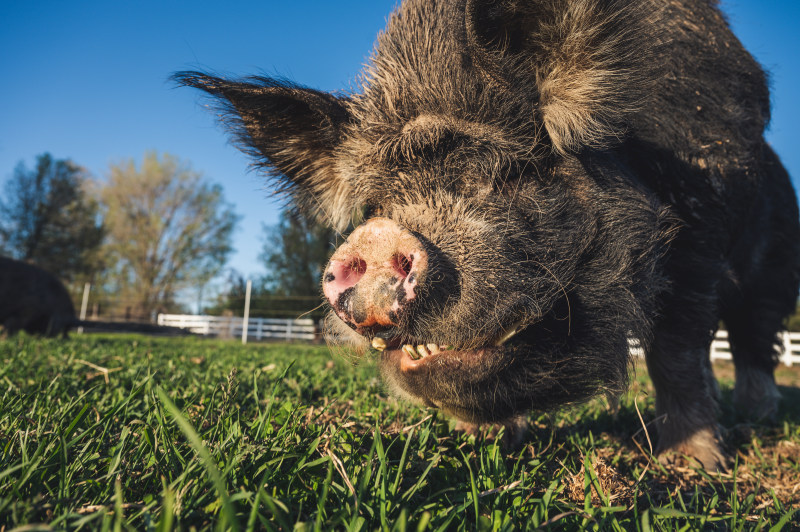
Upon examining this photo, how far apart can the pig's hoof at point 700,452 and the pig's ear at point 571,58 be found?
5.55 feet

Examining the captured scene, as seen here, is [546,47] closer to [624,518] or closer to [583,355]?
[583,355]

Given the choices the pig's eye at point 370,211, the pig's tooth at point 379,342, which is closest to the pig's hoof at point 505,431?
the pig's tooth at point 379,342

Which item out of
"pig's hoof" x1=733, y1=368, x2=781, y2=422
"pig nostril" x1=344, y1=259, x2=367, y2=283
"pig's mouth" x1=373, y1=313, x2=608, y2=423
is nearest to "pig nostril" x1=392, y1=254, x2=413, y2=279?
"pig nostril" x1=344, y1=259, x2=367, y2=283

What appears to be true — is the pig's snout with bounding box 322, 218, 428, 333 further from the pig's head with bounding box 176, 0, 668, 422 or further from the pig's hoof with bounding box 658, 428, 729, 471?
the pig's hoof with bounding box 658, 428, 729, 471

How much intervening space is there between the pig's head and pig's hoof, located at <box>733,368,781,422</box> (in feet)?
8.73

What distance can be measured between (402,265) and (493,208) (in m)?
0.50

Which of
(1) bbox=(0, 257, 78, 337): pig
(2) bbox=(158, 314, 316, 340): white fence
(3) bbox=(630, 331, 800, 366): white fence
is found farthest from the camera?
(2) bbox=(158, 314, 316, 340): white fence

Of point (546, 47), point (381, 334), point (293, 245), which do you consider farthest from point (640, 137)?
point (293, 245)

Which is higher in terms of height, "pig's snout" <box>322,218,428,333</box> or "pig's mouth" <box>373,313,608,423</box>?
"pig's snout" <box>322,218,428,333</box>

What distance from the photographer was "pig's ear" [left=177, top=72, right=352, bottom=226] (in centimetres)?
241

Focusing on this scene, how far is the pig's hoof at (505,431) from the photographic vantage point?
2.10 metres

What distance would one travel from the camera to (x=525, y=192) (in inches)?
83.0

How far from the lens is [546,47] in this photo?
214 cm

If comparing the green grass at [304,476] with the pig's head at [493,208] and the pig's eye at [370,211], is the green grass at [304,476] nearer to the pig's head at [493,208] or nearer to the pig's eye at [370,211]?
the pig's head at [493,208]
